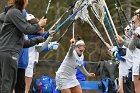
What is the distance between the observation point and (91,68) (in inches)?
525

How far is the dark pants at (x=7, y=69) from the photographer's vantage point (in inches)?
275

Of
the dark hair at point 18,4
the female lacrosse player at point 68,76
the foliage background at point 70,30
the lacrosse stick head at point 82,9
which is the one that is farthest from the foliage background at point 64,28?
the dark hair at point 18,4

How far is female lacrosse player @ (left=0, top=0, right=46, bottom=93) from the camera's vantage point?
697 cm

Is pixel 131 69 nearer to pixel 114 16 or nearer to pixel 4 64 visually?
pixel 4 64

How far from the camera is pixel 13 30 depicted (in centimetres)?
703

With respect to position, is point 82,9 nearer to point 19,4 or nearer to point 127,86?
point 127,86

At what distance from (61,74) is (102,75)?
2.72 meters

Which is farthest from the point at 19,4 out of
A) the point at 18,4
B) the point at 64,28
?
the point at 64,28

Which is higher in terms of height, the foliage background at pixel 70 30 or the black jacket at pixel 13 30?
the foliage background at pixel 70 30

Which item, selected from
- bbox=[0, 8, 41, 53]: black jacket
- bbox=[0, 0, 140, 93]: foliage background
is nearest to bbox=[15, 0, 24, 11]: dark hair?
bbox=[0, 8, 41, 53]: black jacket

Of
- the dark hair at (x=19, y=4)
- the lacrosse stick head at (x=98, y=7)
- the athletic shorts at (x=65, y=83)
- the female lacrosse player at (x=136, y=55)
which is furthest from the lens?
the lacrosse stick head at (x=98, y=7)

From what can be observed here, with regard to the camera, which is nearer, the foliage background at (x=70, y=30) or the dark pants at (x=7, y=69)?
the dark pants at (x=7, y=69)

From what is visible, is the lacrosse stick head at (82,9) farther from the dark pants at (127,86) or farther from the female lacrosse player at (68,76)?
the dark pants at (127,86)

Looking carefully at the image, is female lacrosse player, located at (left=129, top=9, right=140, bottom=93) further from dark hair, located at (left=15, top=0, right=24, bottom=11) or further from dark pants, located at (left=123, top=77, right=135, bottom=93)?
dark hair, located at (left=15, top=0, right=24, bottom=11)
